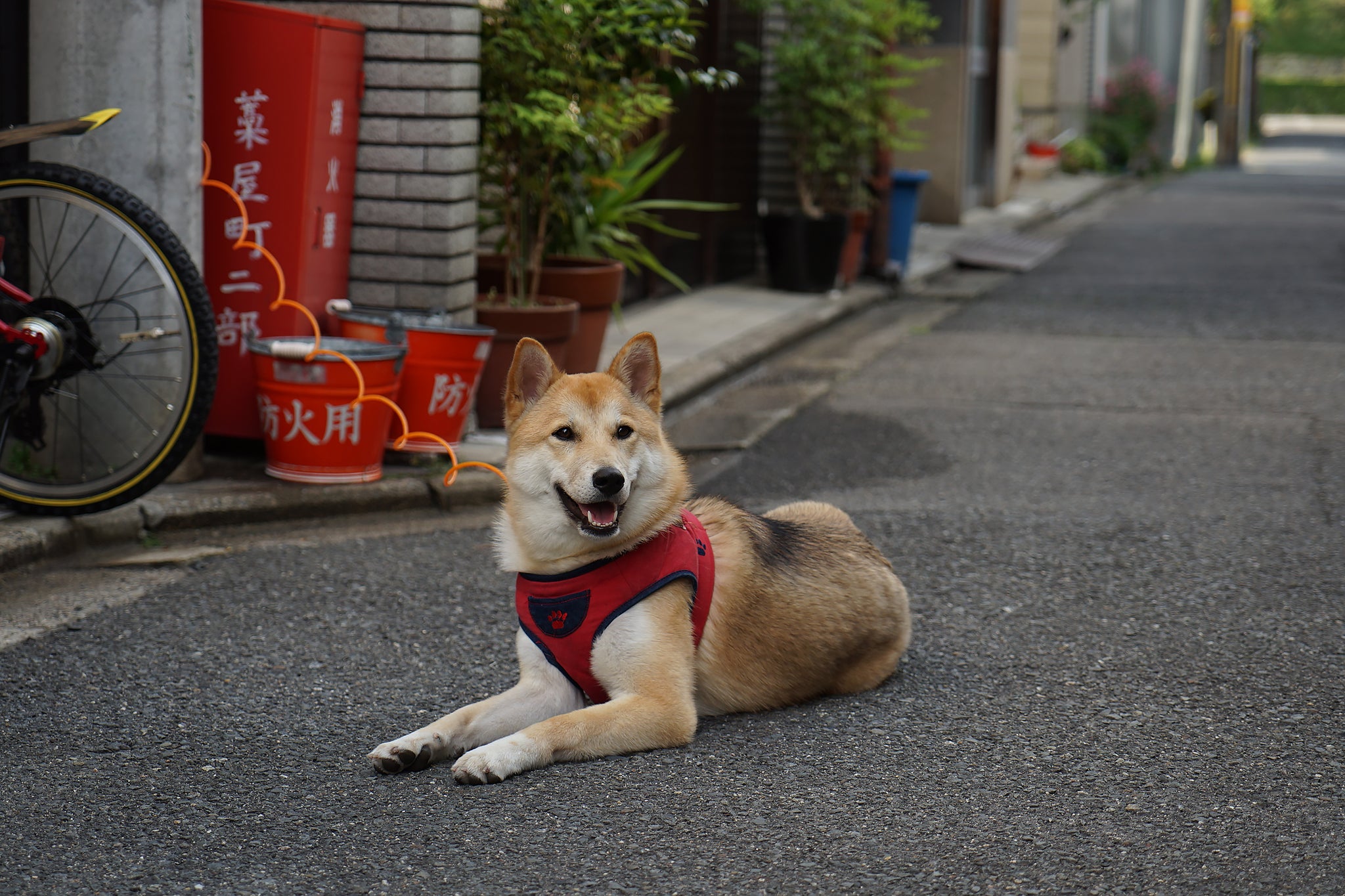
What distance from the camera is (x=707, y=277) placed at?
38.4 ft

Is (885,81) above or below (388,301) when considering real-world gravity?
above

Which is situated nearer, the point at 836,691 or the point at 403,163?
the point at 836,691

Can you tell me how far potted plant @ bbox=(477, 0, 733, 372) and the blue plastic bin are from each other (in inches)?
225

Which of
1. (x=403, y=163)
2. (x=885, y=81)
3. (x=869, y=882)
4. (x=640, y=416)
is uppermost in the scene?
(x=885, y=81)

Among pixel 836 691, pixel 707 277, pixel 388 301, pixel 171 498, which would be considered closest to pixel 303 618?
pixel 171 498

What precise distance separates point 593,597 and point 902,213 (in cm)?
996

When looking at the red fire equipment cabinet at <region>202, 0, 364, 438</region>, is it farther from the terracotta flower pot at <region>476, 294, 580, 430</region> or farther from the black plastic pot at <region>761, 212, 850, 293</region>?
the black plastic pot at <region>761, 212, 850, 293</region>

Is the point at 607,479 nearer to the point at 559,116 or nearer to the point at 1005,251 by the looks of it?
the point at 559,116

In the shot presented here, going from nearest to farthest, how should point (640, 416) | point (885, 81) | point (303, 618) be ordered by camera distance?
point (640, 416)
point (303, 618)
point (885, 81)

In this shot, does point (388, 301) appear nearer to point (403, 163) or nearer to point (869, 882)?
point (403, 163)

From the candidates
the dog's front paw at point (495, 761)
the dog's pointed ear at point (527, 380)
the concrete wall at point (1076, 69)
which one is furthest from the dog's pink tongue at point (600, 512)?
the concrete wall at point (1076, 69)

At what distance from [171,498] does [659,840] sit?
9.99ft

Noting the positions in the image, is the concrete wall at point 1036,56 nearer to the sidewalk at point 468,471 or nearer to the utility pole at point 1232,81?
the sidewalk at point 468,471

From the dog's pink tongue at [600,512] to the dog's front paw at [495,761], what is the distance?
0.53 metres
